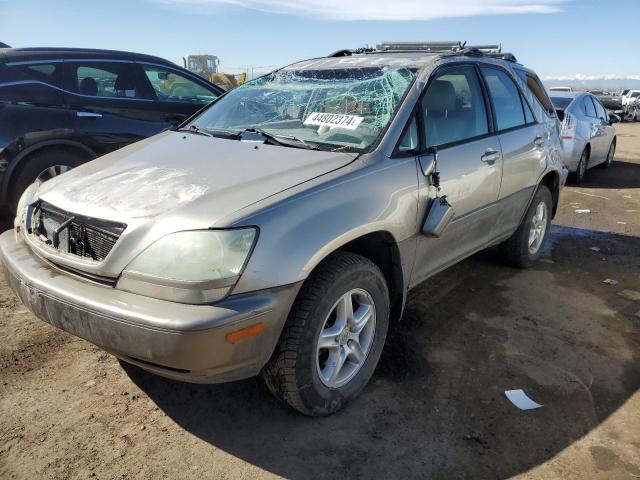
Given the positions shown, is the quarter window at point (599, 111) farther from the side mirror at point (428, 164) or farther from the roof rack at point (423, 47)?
the side mirror at point (428, 164)

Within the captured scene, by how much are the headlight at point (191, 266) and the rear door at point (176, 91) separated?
13.7 ft

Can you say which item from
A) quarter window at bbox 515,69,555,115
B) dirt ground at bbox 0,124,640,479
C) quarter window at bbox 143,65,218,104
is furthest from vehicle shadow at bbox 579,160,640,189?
quarter window at bbox 143,65,218,104

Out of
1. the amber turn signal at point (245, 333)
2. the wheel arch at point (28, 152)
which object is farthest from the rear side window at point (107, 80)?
the amber turn signal at point (245, 333)

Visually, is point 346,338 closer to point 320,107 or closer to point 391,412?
point 391,412

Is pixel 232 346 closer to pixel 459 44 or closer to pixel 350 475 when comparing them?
pixel 350 475

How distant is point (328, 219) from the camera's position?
2.39 metres

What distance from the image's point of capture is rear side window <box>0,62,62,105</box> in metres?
5.05

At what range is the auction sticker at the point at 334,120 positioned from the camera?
3.03m

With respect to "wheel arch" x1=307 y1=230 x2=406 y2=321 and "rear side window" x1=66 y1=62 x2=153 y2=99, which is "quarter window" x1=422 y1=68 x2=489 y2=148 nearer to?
"wheel arch" x1=307 y1=230 x2=406 y2=321

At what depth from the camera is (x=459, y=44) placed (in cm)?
411

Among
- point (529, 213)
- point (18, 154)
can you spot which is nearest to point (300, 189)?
point (529, 213)

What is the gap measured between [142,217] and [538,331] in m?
2.71

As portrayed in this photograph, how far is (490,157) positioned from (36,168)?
4.25 metres

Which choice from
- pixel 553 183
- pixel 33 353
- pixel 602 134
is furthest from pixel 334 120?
pixel 602 134
